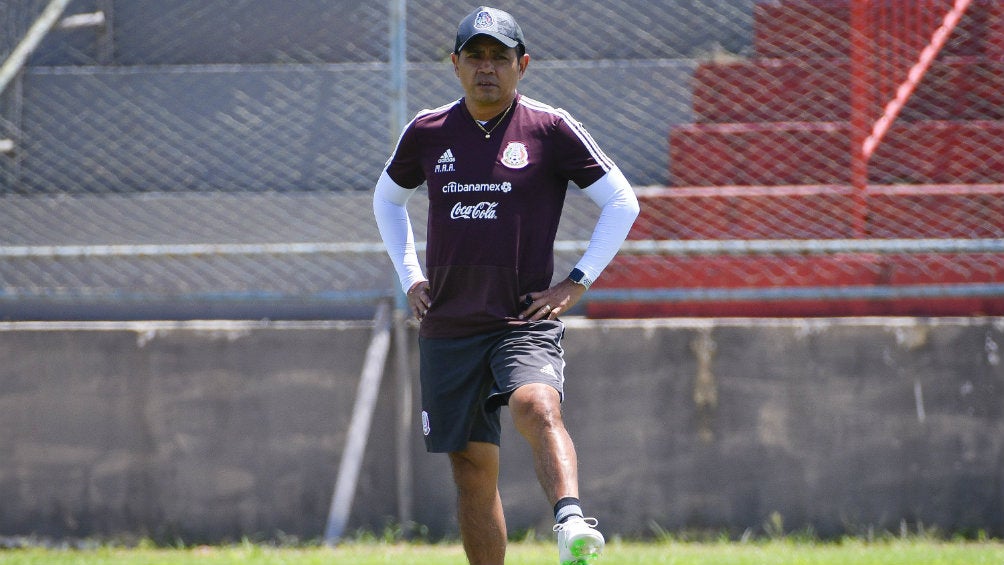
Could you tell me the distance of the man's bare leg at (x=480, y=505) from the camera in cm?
404

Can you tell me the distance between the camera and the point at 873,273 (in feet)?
20.5

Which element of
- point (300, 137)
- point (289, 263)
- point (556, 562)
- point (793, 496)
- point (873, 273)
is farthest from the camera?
point (300, 137)

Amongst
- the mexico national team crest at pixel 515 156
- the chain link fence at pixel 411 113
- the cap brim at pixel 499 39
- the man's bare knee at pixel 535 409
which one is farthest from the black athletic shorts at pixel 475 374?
the chain link fence at pixel 411 113

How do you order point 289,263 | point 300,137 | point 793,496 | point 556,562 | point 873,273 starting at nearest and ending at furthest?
point 556,562
point 793,496
point 873,273
point 289,263
point 300,137

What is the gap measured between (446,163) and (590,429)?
2242mm

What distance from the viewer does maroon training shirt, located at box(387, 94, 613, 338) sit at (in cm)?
389

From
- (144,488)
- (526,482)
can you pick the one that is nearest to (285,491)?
(144,488)

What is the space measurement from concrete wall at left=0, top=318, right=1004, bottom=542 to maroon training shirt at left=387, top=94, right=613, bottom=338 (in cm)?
190

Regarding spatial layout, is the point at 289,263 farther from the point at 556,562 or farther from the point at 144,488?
the point at 556,562

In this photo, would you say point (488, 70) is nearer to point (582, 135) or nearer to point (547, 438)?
point (582, 135)

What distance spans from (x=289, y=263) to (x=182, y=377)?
123 centimetres

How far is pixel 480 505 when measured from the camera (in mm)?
4055

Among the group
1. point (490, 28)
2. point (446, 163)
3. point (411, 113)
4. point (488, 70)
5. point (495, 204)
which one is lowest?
point (495, 204)

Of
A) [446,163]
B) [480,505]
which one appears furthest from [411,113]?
[480,505]
